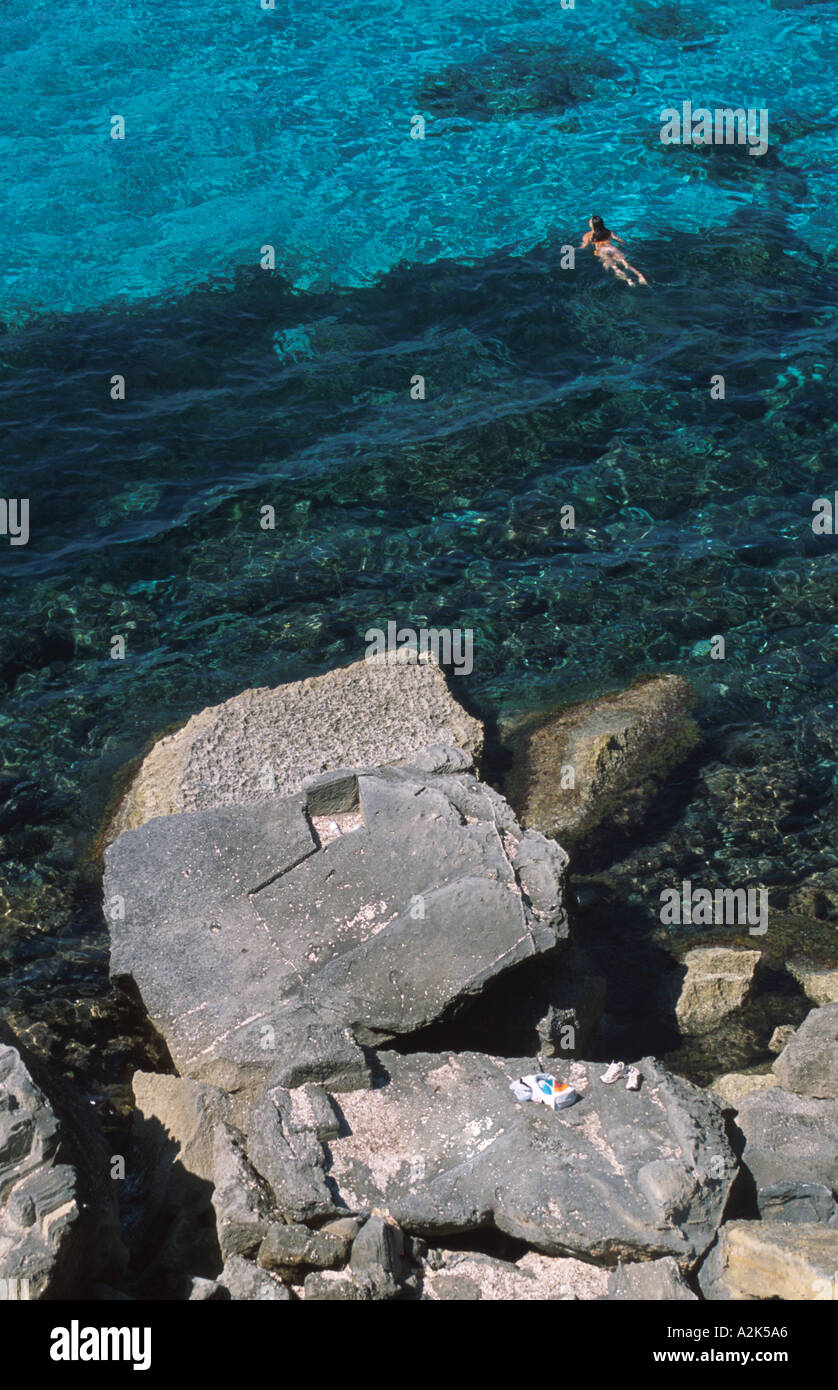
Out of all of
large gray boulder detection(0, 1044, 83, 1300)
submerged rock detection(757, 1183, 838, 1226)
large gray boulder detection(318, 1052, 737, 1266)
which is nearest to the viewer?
large gray boulder detection(0, 1044, 83, 1300)

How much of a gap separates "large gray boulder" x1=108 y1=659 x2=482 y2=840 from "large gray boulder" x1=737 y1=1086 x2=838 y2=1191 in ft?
10.2

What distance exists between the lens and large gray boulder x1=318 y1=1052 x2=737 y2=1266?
563 cm

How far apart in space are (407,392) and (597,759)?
6.37m

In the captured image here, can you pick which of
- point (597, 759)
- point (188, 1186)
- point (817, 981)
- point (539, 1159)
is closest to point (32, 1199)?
point (188, 1186)

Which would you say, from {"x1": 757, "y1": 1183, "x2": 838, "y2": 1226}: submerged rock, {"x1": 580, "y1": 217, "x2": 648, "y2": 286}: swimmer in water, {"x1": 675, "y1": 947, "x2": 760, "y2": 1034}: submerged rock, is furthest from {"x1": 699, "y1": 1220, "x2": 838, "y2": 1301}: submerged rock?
{"x1": 580, "y1": 217, "x2": 648, "y2": 286}: swimmer in water

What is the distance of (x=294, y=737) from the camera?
365 inches

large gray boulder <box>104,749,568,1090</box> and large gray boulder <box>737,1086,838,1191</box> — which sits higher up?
large gray boulder <box>104,749,568,1090</box>

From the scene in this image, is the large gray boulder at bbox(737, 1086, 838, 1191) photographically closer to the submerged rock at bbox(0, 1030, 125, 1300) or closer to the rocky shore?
the rocky shore

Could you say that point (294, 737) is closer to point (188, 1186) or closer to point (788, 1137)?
point (188, 1186)

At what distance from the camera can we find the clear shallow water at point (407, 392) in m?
10.4

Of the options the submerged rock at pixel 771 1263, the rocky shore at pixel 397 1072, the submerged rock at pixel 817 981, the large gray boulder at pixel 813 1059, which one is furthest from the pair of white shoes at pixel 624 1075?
the submerged rock at pixel 817 981

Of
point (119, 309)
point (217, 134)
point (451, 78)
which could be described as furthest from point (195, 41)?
point (119, 309)

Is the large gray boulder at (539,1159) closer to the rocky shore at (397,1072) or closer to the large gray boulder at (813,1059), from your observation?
the rocky shore at (397,1072)
